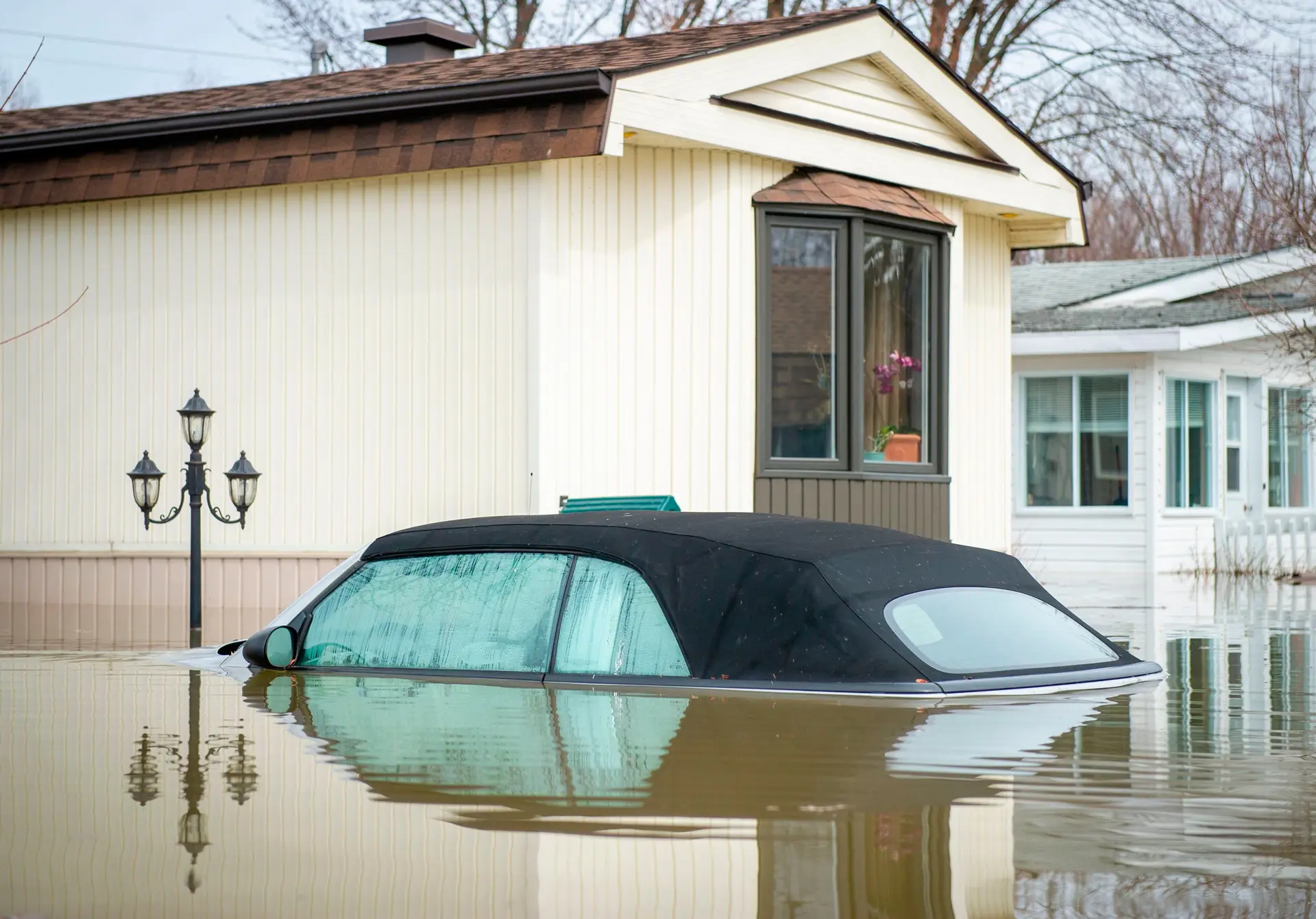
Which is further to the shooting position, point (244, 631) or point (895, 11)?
point (895, 11)

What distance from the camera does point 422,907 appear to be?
3.29 meters

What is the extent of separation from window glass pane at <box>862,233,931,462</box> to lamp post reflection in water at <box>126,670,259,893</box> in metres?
7.59

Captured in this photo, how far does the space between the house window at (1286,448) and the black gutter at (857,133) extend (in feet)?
30.3

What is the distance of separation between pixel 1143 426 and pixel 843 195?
8354 millimetres

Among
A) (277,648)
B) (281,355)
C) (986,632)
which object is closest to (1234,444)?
(281,355)

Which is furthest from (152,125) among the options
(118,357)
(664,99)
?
(664,99)

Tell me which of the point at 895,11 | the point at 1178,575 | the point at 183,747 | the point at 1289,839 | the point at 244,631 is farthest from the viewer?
the point at 895,11

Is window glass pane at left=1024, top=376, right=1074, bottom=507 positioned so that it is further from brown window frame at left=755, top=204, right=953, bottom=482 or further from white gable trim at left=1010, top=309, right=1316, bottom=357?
brown window frame at left=755, top=204, right=953, bottom=482

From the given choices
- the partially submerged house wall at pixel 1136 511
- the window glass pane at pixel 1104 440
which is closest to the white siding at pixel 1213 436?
the partially submerged house wall at pixel 1136 511

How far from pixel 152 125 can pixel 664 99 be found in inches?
141

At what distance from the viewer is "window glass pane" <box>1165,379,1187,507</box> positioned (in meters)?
19.6

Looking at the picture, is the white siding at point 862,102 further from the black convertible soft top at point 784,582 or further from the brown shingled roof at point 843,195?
the black convertible soft top at point 784,582

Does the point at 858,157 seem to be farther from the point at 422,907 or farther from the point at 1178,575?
the point at 422,907

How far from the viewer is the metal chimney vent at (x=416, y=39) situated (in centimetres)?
1561
